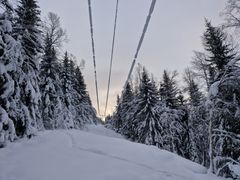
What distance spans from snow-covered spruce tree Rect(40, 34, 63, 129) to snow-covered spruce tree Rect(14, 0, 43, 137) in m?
5.94

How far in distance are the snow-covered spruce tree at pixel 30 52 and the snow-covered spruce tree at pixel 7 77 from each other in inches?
80.0

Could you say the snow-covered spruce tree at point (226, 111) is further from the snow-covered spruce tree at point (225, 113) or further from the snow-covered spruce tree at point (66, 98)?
the snow-covered spruce tree at point (66, 98)

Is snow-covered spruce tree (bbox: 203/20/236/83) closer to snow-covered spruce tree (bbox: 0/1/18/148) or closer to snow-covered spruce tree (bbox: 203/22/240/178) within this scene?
snow-covered spruce tree (bbox: 203/22/240/178)

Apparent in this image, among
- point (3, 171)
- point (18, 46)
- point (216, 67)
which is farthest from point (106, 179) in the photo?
point (216, 67)

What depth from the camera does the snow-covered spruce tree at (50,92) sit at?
21.0m

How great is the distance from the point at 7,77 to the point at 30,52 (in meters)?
5.93

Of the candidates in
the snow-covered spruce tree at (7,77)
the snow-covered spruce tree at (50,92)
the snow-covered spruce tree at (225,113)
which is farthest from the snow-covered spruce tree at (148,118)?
the snow-covered spruce tree at (7,77)

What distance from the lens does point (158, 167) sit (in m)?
7.02

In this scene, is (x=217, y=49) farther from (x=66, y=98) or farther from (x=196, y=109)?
(x=66, y=98)

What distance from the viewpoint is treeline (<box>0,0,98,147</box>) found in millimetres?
9008

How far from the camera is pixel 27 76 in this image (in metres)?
12.7

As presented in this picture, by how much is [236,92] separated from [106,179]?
228 inches

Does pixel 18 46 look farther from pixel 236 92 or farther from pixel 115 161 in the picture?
pixel 236 92

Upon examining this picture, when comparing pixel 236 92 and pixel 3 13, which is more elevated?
pixel 3 13
